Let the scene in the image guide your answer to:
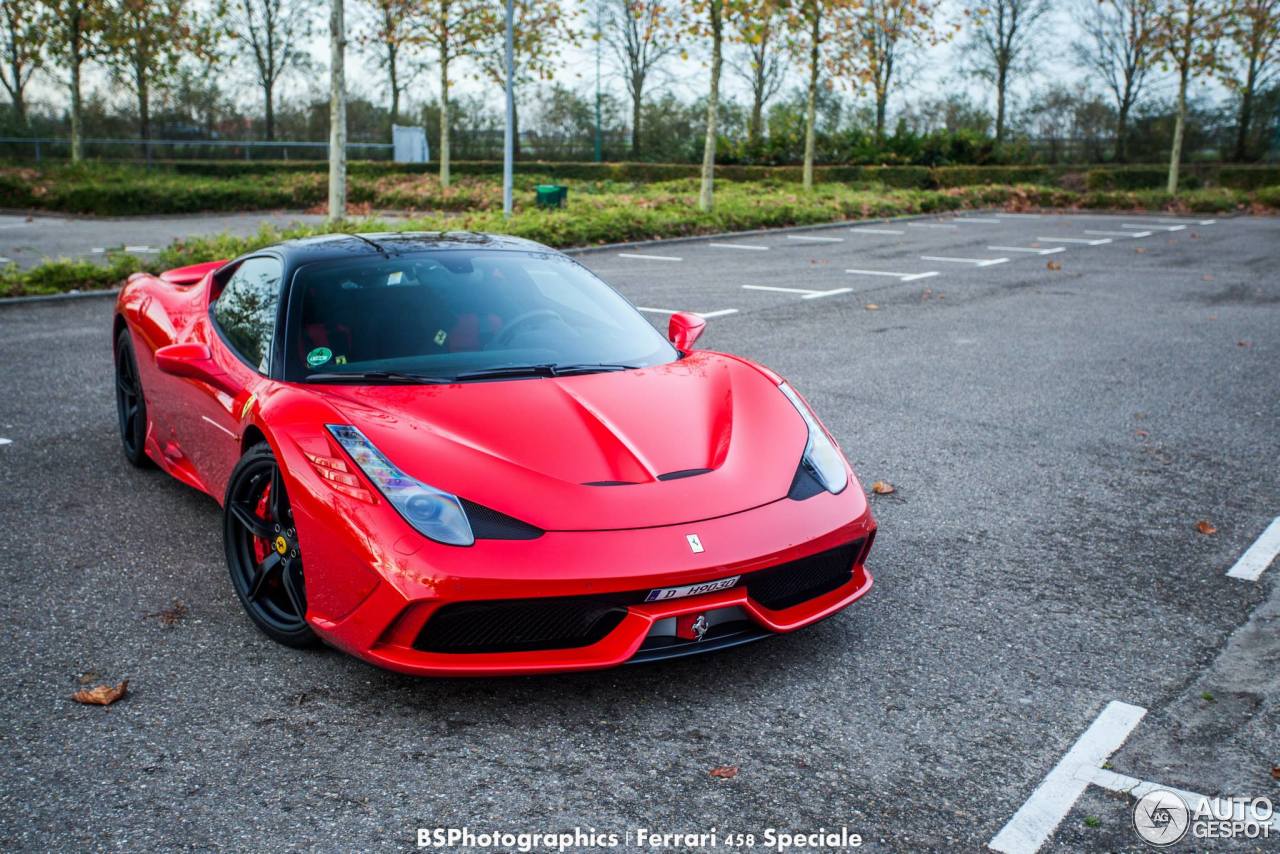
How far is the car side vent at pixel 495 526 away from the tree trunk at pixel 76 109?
3180 cm

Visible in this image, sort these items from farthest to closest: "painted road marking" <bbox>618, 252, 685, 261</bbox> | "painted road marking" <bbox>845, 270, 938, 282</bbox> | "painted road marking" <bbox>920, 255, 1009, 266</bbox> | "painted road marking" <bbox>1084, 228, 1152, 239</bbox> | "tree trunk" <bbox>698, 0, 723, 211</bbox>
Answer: "tree trunk" <bbox>698, 0, 723, 211</bbox>
"painted road marking" <bbox>1084, 228, 1152, 239</bbox>
"painted road marking" <bbox>618, 252, 685, 261</bbox>
"painted road marking" <bbox>920, 255, 1009, 266</bbox>
"painted road marking" <bbox>845, 270, 938, 282</bbox>

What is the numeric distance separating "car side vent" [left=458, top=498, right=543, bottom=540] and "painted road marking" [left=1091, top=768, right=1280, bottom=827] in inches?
62.0

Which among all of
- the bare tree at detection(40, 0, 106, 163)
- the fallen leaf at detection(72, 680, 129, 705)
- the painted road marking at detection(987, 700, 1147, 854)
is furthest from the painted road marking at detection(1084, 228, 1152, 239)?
the bare tree at detection(40, 0, 106, 163)

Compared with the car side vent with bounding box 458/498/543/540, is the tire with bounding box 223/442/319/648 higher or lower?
lower

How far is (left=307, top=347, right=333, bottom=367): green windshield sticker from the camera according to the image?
405 cm

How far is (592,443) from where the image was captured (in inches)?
140

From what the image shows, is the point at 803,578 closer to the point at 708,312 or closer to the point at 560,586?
the point at 560,586

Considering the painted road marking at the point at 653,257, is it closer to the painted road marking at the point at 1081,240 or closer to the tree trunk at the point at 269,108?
the painted road marking at the point at 1081,240

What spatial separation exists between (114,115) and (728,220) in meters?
30.2

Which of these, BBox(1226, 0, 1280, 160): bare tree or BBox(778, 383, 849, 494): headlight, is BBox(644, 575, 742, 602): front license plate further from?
BBox(1226, 0, 1280, 160): bare tree

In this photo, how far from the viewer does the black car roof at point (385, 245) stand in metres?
4.53

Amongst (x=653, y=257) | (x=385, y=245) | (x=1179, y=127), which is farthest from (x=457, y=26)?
(x=385, y=245)

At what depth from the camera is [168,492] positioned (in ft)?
17.4

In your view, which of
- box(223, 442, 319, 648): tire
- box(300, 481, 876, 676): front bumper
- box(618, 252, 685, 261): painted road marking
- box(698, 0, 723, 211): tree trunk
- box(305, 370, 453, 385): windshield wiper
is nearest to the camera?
box(300, 481, 876, 676): front bumper
